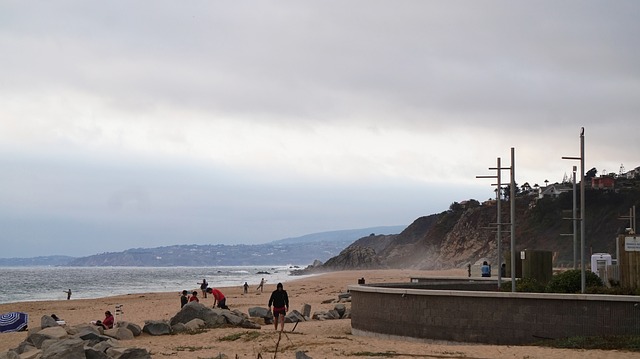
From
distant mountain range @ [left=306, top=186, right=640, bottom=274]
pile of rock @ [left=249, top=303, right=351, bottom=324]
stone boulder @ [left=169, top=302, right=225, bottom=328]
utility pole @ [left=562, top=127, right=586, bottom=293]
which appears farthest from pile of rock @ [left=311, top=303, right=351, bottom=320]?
distant mountain range @ [left=306, top=186, right=640, bottom=274]

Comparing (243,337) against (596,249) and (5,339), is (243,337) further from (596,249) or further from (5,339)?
(596,249)

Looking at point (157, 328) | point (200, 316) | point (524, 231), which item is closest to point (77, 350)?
point (157, 328)

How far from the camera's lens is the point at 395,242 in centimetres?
17938

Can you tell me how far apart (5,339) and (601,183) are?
88.8m

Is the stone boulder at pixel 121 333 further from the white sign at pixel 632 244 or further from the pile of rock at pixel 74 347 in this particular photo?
the white sign at pixel 632 244

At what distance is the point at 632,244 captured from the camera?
71.7ft

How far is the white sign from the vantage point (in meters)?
21.8

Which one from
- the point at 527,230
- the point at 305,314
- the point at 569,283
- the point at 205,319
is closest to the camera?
the point at 569,283

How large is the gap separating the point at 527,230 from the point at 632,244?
80.8 metres

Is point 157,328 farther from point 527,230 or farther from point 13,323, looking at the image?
point 527,230

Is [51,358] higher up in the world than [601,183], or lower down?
lower down

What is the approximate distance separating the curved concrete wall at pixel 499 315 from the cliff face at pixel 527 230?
185 feet

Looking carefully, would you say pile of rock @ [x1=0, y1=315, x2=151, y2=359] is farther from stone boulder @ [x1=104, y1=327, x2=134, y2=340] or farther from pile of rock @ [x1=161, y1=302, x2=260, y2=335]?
pile of rock @ [x1=161, y1=302, x2=260, y2=335]

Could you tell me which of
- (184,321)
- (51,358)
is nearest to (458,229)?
(184,321)
